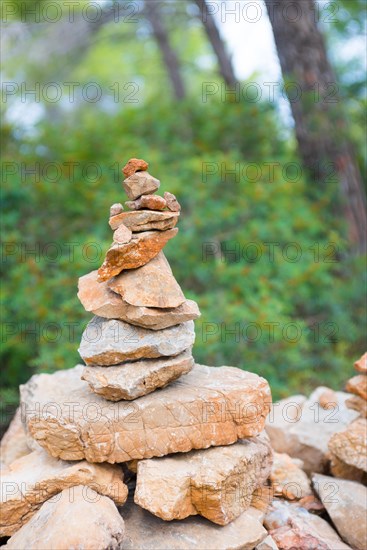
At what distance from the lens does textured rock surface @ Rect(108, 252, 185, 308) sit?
4211mm

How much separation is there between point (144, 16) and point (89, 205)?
216 inches

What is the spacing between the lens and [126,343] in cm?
423

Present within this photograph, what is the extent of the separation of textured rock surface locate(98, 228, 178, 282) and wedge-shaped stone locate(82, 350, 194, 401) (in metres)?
0.67

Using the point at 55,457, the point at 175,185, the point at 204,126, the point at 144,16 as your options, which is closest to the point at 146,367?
the point at 55,457

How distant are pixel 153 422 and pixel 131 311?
795 mm

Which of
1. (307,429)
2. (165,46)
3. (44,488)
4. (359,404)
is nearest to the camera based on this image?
(44,488)

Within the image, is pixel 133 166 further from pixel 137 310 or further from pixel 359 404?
pixel 359 404

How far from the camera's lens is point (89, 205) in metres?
10.3

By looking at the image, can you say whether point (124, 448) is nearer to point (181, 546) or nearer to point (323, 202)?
point (181, 546)

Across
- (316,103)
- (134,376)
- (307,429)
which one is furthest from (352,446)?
(316,103)

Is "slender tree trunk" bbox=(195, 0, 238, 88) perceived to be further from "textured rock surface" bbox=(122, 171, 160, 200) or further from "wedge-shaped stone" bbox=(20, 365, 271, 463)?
"wedge-shaped stone" bbox=(20, 365, 271, 463)

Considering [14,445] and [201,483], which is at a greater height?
[201,483]

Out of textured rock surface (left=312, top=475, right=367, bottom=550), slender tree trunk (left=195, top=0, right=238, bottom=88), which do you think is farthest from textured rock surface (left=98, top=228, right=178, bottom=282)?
slender tree trunk (left=195, top=0, right=238, bottom=88)

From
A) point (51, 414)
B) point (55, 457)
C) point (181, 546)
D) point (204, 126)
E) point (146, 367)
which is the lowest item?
point (181, 546)
